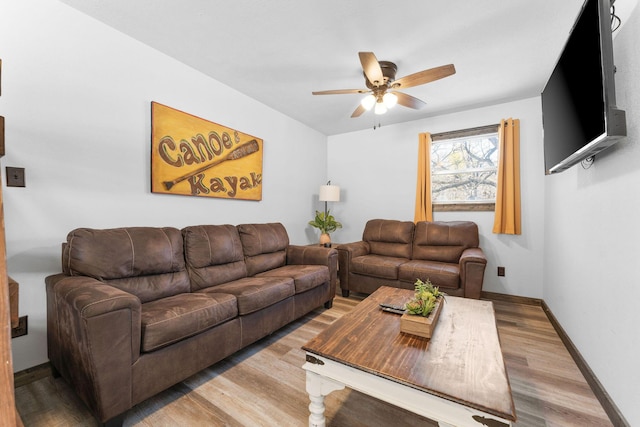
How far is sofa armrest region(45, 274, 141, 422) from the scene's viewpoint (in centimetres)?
124

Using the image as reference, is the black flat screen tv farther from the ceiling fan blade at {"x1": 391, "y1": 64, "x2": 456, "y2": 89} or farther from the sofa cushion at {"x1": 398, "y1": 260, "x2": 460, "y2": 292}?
the sofa cushion at {"x1": 398, "y1": 260, "x2": 460, "y2": 292}

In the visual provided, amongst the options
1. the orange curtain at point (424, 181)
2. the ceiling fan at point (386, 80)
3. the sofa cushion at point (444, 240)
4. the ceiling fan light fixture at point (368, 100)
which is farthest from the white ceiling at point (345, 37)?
the sofa cushion at point (444, 240)

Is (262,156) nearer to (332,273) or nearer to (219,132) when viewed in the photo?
(219,132)

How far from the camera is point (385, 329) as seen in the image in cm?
149

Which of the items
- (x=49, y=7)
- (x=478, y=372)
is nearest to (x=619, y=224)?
(x=478, y=372)

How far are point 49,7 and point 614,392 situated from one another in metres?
4.13

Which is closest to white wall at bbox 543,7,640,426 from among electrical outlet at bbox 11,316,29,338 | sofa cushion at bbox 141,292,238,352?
sofa cushion at bbox 141,292,238,352

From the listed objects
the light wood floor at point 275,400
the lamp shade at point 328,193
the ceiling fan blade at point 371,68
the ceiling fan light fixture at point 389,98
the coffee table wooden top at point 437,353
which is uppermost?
the ceiling fan blade at point 371,68

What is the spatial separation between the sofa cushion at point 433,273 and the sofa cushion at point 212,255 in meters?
1.80

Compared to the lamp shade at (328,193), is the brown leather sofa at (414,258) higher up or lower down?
lower down

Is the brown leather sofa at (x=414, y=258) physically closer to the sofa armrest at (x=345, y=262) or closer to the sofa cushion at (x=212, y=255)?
the sofa armrest at (x=345, y=262)

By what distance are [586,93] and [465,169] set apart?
2.31 metres

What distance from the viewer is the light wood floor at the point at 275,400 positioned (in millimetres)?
1401

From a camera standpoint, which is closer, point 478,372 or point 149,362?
point 478,372
